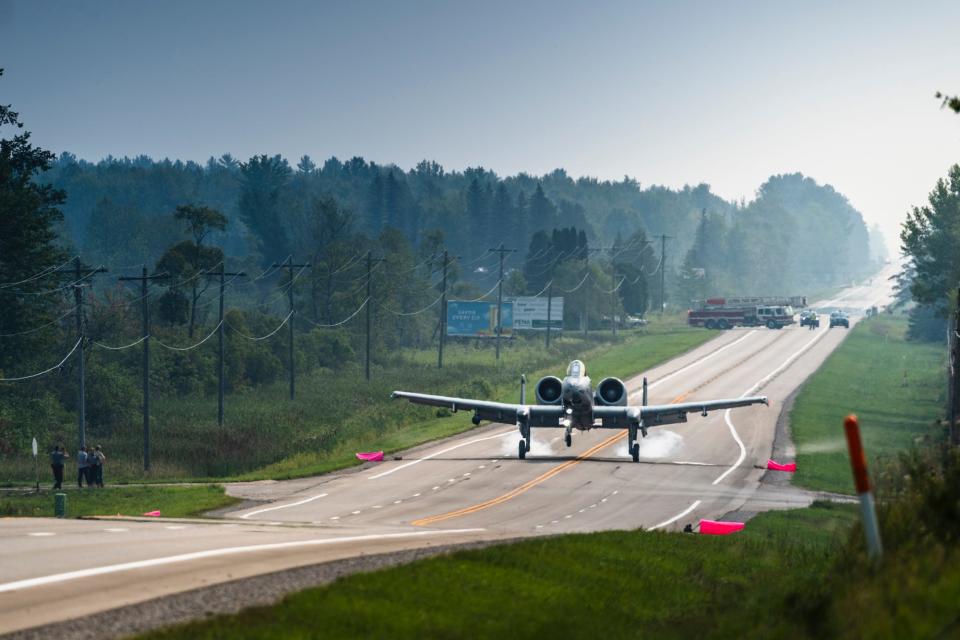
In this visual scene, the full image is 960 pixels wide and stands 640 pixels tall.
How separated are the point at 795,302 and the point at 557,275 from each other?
31.2 metres

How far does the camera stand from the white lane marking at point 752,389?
53.8 metres

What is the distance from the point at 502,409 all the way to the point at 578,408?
19.0 feet

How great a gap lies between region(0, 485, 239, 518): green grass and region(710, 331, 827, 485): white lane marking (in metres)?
20.8

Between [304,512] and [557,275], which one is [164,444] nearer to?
[304,512]

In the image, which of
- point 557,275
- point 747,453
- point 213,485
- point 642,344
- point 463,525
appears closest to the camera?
point 463,525

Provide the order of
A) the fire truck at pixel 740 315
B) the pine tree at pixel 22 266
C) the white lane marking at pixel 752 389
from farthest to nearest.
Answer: the fire truck at pixel 740 315 < the pine tree at pixel 22 266 < the white lane marking at pixel 752 389

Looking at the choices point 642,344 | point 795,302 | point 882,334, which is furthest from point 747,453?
point 795,302

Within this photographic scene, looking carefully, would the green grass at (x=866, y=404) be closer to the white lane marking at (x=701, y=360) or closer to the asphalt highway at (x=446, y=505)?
the asphalt highway at (x=446, y=505)

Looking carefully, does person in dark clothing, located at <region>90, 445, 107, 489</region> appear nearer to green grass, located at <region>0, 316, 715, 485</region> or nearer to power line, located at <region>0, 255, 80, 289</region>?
green grass, located at <region>0, 316, 715, 485</region>

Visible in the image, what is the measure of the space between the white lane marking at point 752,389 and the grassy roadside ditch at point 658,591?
29.7 metres

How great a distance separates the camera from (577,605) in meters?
14.9

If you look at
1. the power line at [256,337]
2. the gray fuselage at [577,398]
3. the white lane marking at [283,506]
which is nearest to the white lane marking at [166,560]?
the white lane marking at [283,506]

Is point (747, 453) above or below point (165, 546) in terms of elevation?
below

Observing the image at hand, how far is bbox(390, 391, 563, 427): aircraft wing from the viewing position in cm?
5162
